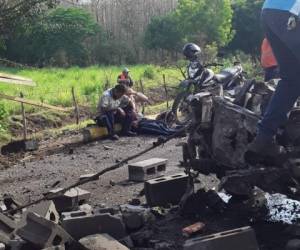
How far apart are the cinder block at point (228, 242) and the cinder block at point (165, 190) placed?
1692 mm

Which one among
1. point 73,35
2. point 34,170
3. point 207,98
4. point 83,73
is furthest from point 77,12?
point 207,98

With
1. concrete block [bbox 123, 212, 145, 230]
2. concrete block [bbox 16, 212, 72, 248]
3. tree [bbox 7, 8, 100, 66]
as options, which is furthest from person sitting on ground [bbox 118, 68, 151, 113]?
tree [bbox 7, 8, 100, 66]

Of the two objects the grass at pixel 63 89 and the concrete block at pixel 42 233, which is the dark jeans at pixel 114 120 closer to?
the grass at pixel 63 89

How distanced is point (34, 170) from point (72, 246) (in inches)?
183

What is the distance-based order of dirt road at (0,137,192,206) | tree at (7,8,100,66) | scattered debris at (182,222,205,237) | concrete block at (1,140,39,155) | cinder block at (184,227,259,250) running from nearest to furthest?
1. cinder block at (184,227,259,250)
2. scattered debris at (182,222,205,237)
3. dirt road at (0,137,192,206)
4. concrete block at (1,140,39,155)
5. tree at (7,8,100,66)

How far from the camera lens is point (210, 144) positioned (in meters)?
5.65

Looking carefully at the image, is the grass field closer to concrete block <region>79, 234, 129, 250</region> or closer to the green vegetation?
the green vegetation

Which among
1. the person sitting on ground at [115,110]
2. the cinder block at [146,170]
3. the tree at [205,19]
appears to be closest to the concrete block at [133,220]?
the cinder block at [146,170]

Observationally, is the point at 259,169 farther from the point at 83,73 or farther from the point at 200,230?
the point at 83,73

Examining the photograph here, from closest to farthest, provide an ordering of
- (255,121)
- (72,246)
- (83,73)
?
(72,246) → (255,121) → (83,73)

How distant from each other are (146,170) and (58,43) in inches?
900

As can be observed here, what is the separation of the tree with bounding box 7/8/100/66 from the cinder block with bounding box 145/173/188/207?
23.3 m

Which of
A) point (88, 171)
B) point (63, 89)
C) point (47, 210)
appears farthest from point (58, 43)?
Answer: point (47, 210)

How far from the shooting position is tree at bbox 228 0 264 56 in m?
28.7
